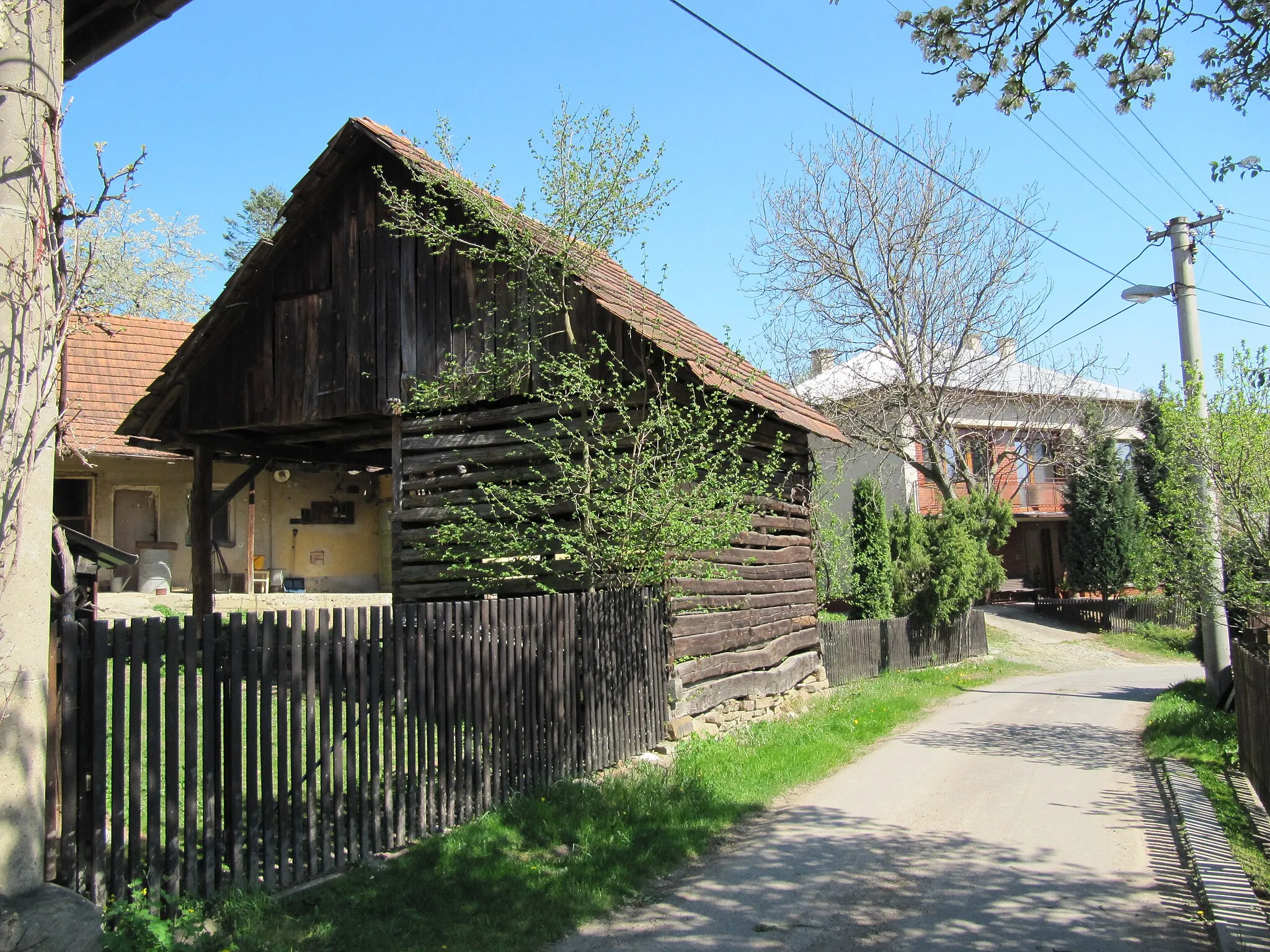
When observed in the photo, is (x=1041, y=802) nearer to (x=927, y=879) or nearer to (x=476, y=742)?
(x=927, y=879)

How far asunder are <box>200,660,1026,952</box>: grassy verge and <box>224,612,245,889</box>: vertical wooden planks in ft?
0.81

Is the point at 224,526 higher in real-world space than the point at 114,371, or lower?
lower

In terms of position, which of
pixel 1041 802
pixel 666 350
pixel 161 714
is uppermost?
pixel 666 350

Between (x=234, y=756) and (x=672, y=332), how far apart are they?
673 centimetres

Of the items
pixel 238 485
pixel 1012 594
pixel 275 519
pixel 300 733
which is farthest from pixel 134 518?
pixel 1012 594

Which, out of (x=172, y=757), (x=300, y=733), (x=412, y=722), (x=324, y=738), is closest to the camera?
(x=172, y=757)

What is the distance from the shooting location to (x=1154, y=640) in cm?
2800

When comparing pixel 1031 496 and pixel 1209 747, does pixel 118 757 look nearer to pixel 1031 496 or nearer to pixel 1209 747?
pixel 1209 747

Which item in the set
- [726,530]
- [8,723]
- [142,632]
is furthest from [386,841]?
[726,530]

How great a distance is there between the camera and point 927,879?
621 centimetres

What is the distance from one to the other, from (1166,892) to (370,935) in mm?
4621

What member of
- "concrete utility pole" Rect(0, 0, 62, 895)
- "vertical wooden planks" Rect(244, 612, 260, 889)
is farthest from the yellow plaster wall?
"concrete utility pole" Rect(0, 0, 62, 895)

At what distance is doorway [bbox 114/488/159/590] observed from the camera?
1827 cm

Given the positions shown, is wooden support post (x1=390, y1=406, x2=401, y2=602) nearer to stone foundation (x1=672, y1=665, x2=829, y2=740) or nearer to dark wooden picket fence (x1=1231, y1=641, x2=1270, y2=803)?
stone foundation (x1=672, y1=665, x2=829, y2=740)
